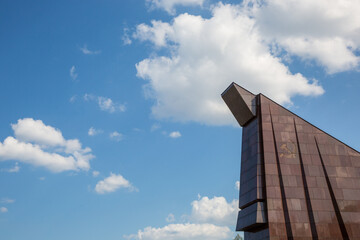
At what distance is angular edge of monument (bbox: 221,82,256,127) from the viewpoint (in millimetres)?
28634

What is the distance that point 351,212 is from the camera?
2545 cm

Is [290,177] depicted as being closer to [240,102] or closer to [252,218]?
[252,218]

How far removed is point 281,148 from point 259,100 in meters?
4.43

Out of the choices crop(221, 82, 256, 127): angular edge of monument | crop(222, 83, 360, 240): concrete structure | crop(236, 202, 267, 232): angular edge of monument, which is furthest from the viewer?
crop(221, 82, 256, 127): angular edge of monument

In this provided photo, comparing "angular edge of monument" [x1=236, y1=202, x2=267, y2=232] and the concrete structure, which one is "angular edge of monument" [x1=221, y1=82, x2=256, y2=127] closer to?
the concrete structure

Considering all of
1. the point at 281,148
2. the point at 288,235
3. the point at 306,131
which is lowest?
the point at 288,235

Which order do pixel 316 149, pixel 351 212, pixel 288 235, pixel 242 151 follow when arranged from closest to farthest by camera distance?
pixel 288 235, pixel 351 212, pixel 316 149, pixel 242 151

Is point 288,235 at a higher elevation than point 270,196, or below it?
below

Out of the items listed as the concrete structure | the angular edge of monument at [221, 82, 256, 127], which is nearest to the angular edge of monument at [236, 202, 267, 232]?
the concrete structure

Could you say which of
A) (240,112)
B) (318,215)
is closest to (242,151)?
(240,112)

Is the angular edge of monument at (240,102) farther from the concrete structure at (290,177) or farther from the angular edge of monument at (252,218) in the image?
the angular edge of monument at (252,218)

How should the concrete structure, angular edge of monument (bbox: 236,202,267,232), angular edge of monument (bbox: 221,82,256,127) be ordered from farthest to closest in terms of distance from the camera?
angular edge of monument (bbox: 221,82,256,127)
the concrete structure
angular edge of monument (bbox: 236,202,267,232)

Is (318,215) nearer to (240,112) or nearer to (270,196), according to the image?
(270,196)

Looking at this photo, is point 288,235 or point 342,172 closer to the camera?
point 288,235
